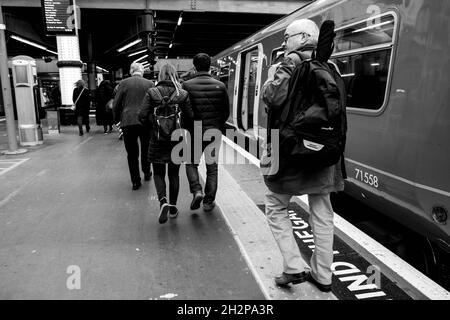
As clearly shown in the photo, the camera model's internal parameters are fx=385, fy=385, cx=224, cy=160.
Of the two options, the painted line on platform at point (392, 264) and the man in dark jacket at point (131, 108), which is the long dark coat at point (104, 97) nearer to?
the man in dark jacket at point (131, 108)

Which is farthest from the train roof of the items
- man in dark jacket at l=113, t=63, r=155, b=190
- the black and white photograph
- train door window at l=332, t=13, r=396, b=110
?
man in dark jacket at l=113, t=63, r=155, b=190

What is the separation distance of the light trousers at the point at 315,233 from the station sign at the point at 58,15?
38.8ft

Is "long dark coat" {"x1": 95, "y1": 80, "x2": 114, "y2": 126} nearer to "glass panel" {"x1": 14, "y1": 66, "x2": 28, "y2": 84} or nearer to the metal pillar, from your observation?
"glass panel" {"x1": 14, "y1": 66, "x2": 28, "y2": 84}

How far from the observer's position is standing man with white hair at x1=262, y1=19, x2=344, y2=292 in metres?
2.50

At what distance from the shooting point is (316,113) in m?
2.33

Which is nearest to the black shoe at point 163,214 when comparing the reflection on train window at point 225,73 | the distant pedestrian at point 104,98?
the distant pedestrian at point 104,98

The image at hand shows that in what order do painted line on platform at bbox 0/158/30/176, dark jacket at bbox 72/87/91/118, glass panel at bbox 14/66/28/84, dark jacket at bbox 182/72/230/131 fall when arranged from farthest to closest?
dark jacket at bbox 72/87/91/118 → glass panel at bbox 14/66/28/84 → painted line on platform at bbox 0/158/30/176 → dark jacket at bbox 182/72/230/131

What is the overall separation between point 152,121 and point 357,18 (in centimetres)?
254

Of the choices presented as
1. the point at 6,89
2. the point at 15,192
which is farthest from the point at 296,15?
the point at 6,89

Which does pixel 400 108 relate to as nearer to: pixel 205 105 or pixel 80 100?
pixel 205 105

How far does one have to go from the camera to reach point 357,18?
4.29 meters

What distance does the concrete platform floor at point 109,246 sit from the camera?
9.27ft

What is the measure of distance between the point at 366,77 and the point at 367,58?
0.20 metres

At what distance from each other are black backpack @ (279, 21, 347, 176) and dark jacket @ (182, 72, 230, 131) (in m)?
1.95
